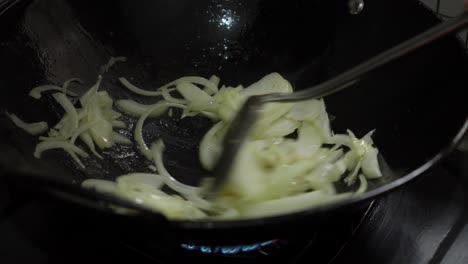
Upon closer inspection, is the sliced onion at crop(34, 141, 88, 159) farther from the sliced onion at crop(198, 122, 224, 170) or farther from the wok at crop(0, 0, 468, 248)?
the sliced onion at crop(198, 122, 224, 170)

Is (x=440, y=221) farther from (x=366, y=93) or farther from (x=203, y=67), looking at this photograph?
(x=203, y=67)

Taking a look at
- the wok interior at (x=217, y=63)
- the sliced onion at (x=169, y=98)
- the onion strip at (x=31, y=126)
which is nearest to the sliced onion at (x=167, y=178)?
the wok interior at (x=217, y=63)

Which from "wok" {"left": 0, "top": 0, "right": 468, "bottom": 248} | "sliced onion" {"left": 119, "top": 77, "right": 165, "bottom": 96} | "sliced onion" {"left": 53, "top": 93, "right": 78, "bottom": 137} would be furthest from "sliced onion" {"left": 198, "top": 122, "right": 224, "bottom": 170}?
"sliced onion" {"left": 53, "top": 93, "right": 78, "bottom": 137}

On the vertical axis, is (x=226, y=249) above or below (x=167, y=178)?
below

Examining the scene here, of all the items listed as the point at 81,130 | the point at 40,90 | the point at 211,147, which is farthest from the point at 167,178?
the point at 40,90

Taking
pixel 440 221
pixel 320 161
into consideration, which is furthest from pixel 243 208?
pixel 440 221

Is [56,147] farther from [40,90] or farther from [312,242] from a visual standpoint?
[312,242]
